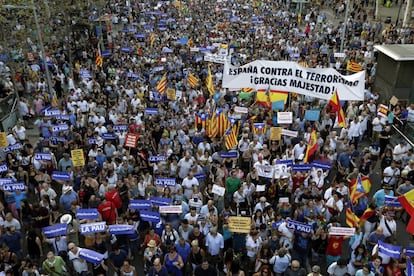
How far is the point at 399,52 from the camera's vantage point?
56.5ft

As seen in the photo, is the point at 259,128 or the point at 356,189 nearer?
the point at 356,189

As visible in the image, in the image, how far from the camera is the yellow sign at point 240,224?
9047 mm

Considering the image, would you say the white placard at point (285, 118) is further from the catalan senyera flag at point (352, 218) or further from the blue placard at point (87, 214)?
the blue placard at point (87, 214)

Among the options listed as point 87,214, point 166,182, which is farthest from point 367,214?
point 87,214

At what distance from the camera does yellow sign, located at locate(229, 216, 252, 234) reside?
9047 mm

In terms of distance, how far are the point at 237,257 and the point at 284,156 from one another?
4.00 metres

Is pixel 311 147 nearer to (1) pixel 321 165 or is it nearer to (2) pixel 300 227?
(1) pixel 321 165

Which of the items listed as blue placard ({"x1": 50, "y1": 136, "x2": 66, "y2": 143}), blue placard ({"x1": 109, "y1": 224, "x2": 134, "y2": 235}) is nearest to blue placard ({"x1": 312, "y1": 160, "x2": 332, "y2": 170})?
blue placard ({"x1": 109, "y1": 224, "x2": 134, "y2": 235})

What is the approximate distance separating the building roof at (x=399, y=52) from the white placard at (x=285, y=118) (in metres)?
5.85

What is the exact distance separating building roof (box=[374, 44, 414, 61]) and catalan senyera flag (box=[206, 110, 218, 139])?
7.46 meters

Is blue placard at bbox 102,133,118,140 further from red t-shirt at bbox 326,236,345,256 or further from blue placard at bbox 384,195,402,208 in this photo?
blue placard at bbox 384,195,402,208

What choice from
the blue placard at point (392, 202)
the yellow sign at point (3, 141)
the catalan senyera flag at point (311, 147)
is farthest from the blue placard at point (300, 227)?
the yellow sign at point (3, 141)

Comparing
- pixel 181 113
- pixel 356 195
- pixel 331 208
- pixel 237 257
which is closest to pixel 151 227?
pixel 237 257

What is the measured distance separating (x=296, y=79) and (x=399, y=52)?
5.37 meters
